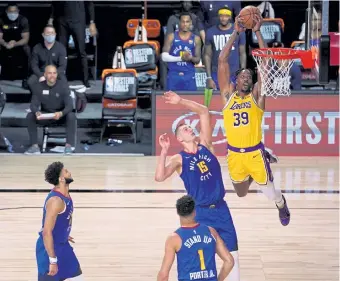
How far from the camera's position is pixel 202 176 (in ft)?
30.5

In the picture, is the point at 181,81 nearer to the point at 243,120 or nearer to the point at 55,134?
the point at 55,134

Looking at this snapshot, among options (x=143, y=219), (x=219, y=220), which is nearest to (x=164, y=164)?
(x=219, y=220)

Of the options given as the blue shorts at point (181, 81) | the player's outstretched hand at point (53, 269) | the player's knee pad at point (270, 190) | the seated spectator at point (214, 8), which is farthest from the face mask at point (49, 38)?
the player's outstretched hand at point (53, 269)

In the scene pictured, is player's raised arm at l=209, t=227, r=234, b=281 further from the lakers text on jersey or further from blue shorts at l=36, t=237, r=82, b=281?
the lakers text on jersey

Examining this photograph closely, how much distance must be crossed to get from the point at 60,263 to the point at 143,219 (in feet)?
13.1

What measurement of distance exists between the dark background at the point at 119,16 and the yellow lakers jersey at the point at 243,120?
8.00m

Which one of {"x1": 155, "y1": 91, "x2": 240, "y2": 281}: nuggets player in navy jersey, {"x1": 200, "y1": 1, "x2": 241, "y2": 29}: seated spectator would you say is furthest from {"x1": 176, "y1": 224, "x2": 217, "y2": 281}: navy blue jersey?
{"x1": 200, "y1": 1, "x2": 241, "y2": 29}: seated spectator

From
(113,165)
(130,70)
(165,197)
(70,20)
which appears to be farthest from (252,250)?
(70,20)

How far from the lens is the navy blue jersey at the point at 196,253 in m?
7.88

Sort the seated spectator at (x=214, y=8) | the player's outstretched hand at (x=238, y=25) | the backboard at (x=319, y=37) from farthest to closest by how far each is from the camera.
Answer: the seated spectator at (x=214, y=8)
the player's outstretched hand at (x=238, y=25)
the backboard at (x=319, y=37)

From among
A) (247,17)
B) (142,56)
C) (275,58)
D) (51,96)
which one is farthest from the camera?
(142,56)

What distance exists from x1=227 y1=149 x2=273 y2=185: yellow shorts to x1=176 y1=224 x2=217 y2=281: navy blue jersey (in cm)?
333

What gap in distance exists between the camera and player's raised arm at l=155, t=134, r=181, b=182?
8.88 m

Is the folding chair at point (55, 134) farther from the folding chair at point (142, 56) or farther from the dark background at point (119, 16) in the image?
the dark background at point (119, 16)
